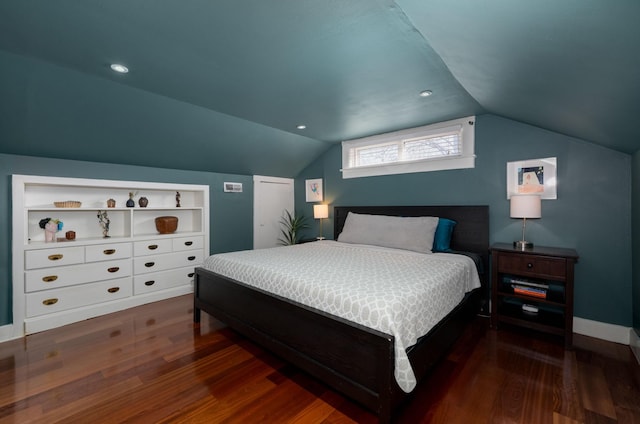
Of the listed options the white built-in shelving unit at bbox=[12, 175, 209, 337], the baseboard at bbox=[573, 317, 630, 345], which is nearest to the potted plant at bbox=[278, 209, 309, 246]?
the white built-in shelving unit at bbox=[12, 175, 209, 337]

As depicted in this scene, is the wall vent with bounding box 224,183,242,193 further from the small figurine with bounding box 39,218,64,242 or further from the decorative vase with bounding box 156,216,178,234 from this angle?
the small figurine with bounding box 39,218,64,242

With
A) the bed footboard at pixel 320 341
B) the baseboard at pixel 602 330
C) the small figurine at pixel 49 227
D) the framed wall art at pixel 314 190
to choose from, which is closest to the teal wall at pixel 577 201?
the baseboard at pixel 602 330

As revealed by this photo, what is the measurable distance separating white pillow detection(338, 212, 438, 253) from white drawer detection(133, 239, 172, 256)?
2390 millimetres

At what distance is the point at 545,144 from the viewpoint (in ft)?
9.24

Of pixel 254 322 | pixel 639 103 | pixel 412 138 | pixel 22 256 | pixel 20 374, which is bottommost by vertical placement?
pixel 20 374

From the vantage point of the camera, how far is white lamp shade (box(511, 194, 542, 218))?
2.61 meters

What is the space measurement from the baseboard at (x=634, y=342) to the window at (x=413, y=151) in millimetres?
2032

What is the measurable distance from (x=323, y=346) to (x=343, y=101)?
7.41 ft

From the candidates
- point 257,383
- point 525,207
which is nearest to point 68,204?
point 257,383

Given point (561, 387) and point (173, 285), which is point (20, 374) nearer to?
point (173, 285)

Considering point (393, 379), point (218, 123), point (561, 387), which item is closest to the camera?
point (393, 379)

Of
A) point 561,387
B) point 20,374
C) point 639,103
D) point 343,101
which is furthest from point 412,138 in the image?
point 20,374

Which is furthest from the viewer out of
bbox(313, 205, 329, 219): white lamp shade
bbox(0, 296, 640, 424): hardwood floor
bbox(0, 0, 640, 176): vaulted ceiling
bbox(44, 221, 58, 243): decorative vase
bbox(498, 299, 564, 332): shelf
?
bbox(313, 205, 329, 219): white lamp shade

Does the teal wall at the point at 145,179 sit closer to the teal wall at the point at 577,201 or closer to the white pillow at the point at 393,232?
the white pillow at the point at 393,232
